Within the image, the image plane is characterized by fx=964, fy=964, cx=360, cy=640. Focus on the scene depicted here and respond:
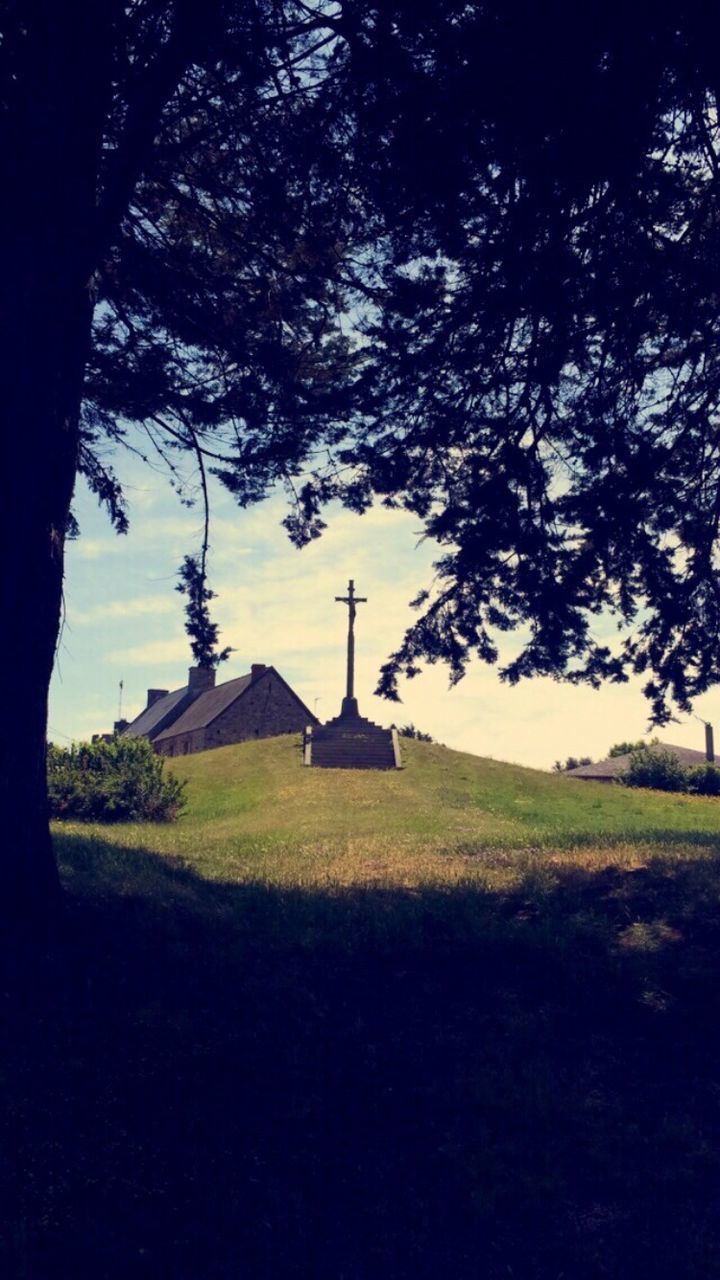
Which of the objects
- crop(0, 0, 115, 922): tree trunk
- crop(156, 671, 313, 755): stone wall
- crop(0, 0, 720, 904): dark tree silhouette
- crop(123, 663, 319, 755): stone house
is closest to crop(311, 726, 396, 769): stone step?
crop(123, 663, 319, 755): stone house

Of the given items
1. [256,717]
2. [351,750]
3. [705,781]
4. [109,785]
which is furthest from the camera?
[256,717]

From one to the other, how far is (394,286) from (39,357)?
407cm

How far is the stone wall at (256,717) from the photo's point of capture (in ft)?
169

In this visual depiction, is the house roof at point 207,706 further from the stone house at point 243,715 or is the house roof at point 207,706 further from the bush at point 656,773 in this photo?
the bush at point 656,773

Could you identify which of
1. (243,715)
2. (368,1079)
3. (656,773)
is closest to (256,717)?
(243,715)

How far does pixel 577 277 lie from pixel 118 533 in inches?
281

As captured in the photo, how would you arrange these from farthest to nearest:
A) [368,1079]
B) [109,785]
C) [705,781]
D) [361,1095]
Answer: [705,781], [109,785], [368,1079], [361,1095]

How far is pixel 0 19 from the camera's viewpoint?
9000mm

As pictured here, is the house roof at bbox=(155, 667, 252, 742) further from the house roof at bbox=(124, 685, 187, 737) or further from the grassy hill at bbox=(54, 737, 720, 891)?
the grassy hill at bbox=(54, 737, 720, 891)

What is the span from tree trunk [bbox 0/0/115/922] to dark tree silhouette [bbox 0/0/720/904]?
0.03 m

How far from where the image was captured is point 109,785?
78.6ft

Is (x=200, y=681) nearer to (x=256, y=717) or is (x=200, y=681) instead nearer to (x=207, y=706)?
(x=207, y=706)

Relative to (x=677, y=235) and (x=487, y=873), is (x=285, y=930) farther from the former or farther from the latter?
(x=677, y=235)

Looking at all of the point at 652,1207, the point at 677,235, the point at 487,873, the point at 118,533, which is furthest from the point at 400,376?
the point at 652,1207
